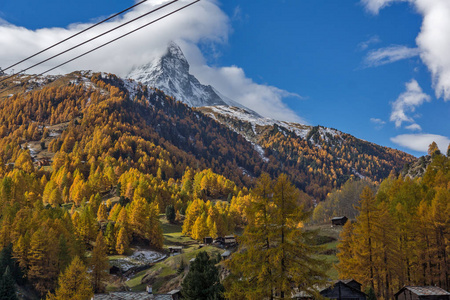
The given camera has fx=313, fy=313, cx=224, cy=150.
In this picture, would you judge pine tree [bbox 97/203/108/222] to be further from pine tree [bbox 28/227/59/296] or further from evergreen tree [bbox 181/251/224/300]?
evergreen tree [bbox 181/251/224/300]

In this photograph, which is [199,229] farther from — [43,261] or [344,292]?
[344,292]

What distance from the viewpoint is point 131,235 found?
289 feet

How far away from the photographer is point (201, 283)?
29.0m

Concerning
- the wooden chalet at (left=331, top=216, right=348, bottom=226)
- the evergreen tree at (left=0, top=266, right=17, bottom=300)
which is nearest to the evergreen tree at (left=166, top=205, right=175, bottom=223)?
the wooden chalet at (left=331, top=216, right=348, bottom=226)

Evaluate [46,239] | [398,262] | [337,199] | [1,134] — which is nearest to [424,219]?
[398,262]

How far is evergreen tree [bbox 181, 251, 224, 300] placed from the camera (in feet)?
93.8

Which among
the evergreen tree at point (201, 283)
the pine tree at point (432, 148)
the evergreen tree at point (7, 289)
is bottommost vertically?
the evergreen tree at point (7, 289)

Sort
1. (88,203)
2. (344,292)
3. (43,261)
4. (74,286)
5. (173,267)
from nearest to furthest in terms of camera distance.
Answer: (344,292) → (74,286) → (43,261) → (173,267) → (88,203)

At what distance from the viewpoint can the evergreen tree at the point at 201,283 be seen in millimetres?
28578

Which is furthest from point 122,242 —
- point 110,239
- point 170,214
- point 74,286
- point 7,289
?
point 74,286

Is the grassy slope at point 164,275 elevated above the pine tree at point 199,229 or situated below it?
below

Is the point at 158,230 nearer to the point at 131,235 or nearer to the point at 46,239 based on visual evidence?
the point at 131,235

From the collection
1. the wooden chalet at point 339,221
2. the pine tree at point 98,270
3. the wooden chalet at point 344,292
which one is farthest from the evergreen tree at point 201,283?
the wooden chalet at point 339,221

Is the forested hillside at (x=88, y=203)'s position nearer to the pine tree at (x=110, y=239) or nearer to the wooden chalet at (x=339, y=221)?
the pine tree at (x=110, y=239)
